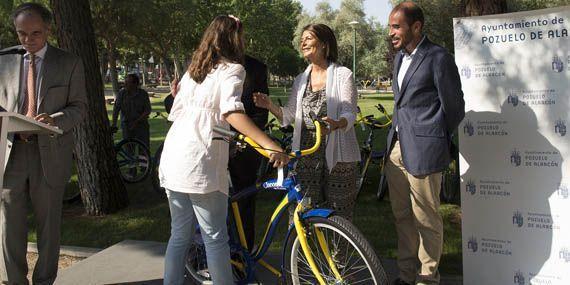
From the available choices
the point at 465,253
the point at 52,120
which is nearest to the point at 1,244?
the point at 52,120

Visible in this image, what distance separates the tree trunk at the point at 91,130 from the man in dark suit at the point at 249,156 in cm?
310

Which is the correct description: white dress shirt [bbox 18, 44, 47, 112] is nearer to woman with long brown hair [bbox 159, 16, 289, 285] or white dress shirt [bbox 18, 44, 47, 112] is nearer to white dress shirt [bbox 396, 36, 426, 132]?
woman with long brown hair [bbox 159, 16, 289, 285]

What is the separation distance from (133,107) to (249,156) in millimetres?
6262

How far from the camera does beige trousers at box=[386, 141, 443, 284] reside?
3.79 metres

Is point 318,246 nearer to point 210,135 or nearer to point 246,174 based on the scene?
point 210,135

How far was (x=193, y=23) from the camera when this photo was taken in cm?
3638

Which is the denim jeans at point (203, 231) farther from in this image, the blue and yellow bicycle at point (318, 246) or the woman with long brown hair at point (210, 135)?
the blue and yellow bicycle at point (318, 246)

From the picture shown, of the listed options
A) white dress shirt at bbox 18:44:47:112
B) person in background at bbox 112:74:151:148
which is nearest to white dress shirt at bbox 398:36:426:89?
white dress shirt at bbox 18:44:47:112

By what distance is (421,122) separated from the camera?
3660mm

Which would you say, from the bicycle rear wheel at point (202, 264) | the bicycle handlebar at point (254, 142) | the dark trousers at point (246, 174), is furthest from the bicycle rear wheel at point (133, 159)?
the bicycle handlebar at point (254, 142)

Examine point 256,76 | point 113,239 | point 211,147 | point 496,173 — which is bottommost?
point 113,239

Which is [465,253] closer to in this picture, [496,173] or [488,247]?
[488,247]

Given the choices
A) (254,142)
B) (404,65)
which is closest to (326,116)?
(404,65)

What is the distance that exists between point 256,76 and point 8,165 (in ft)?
5.98
